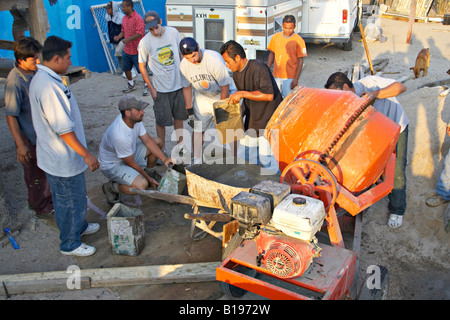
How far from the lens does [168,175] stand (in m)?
4.91

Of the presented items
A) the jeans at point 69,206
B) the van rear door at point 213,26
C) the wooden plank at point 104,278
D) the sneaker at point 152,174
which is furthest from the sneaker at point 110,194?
the van rear door at point 213,26

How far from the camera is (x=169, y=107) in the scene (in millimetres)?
6066

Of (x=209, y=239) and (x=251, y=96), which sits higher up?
(x=251, y=96)

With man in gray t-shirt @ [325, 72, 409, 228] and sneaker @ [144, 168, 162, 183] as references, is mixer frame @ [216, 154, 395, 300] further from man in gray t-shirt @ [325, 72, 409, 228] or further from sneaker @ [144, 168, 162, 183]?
sneaker @ [144, 168, 162, 183]

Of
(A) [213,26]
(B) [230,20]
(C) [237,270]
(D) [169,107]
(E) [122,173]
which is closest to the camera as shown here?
(C) [237,270]

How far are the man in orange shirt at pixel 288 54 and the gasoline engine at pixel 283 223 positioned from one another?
158 inches

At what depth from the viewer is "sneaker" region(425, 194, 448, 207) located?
4.61m

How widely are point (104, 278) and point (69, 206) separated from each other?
77 centimetres

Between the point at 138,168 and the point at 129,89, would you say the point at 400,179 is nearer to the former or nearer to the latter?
the point at 138,168

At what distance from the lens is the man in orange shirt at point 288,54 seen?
22.2ft

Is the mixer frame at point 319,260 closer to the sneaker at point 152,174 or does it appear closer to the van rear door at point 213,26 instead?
the sneaker at point 152,174

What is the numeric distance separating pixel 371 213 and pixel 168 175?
2.36 m

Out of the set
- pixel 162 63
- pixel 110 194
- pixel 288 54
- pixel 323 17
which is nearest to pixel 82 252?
pixel 110 194

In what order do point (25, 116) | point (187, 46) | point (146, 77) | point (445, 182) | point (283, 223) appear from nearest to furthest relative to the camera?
point (283, 223)
point (445, 182)
point (25, 116)
point (187, 46)
point (146, 77)
